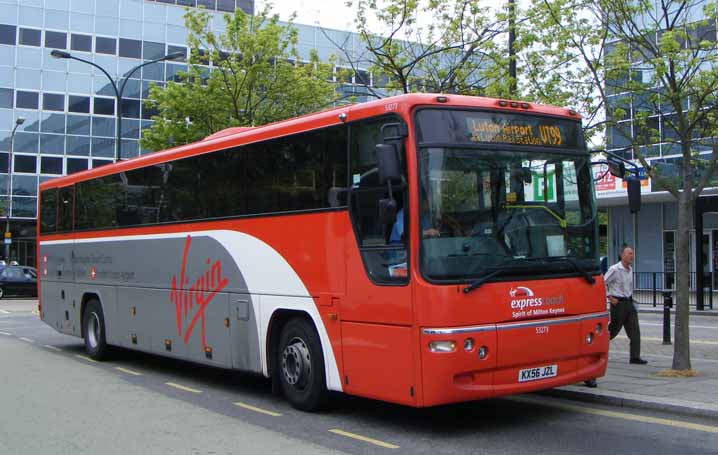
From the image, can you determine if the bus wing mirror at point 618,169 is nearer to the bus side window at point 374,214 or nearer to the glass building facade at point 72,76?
the bus side window at point 374,214

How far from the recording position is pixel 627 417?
27.6 feet

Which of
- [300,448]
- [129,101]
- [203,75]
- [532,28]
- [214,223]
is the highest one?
[129,101]

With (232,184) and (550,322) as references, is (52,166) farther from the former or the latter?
(550,322)

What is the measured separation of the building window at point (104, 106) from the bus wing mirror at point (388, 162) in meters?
41.6

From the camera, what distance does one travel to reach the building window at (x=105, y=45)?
44.8 metres

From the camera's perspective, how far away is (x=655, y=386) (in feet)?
31.9

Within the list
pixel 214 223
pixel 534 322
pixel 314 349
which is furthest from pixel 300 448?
pixel 214 223

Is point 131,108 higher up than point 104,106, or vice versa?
point 104,106

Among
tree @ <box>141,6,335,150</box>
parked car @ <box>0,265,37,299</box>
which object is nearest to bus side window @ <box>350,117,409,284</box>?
tree @ <box>141,6,335,150</box>

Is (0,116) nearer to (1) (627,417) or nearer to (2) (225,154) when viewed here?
(2) (225,154)

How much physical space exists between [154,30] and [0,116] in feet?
32.5

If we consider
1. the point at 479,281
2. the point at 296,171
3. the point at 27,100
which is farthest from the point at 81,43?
the point at 479,281

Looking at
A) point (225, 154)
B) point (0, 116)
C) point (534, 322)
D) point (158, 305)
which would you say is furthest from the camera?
point (0, 116)

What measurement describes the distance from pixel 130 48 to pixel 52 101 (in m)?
5.36
